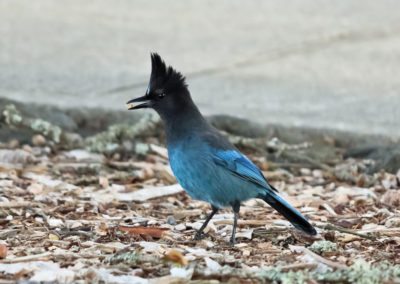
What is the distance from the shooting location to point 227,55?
8516 millimetres

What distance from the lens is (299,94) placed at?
763 centimetres

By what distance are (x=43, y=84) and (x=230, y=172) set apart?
10.2ft

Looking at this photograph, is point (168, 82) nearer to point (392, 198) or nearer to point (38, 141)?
point (392, 198)

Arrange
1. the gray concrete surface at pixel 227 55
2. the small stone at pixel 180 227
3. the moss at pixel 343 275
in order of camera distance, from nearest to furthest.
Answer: the moss at pixel 343 275 < the small stone at pixel 180 227 < the gray concrete surface at pixel 227 55

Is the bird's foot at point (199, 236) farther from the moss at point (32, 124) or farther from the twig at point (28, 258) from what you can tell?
the moss at point (32, 124)

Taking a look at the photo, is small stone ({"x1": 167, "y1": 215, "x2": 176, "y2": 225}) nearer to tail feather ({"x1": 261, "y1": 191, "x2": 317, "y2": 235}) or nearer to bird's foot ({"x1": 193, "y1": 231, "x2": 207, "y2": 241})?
bird's foot ({"x1": 193, "y1": 231, "x2": 207, "y2": 241})

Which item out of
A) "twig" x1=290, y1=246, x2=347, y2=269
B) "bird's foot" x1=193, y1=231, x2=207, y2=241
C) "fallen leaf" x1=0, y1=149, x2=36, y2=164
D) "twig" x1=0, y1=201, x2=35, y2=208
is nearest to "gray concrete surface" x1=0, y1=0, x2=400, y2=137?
"fallen leaf" x1=0, y1=149, x2=36, y2=164

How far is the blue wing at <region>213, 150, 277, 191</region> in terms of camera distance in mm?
4609

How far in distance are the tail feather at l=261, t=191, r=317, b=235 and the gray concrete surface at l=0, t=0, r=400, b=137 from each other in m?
2.18

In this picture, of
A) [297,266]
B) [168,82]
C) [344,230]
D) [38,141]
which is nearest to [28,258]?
[297,266]

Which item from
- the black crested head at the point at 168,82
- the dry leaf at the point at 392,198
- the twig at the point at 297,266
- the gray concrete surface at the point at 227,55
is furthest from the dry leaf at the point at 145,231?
the gray concrete surface at the point at 227,55

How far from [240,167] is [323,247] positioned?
2.18 feet

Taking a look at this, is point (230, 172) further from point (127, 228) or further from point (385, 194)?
point (385, 194)

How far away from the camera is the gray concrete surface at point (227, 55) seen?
7246mm
